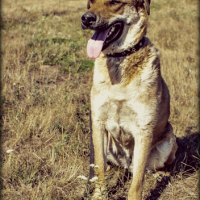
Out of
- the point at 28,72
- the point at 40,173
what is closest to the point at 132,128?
the point at 40,173

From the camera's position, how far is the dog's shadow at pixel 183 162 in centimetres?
269

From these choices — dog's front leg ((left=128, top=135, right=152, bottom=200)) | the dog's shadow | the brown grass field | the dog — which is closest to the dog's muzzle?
the dog

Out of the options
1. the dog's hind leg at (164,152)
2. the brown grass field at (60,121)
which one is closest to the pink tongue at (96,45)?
the brown grass field at (60,121)

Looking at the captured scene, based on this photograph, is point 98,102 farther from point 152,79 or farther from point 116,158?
point 116,158

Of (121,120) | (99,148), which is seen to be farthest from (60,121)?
(121,120)

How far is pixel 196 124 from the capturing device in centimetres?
388

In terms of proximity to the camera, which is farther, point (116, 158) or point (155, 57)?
point (116, 158)

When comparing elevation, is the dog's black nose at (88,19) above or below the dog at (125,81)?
above

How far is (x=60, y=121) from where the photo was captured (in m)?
3.43

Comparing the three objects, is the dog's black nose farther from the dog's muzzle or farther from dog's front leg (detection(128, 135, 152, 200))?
dog's front leg (detection(128, 135, 152, 200))

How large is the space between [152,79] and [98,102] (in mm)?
588

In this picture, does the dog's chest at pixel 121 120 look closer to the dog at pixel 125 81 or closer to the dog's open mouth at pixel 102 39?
the dog at pixel 125 81

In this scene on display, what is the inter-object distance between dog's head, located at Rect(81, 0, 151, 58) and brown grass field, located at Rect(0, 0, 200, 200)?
4.28ft

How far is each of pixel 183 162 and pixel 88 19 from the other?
219 cm
